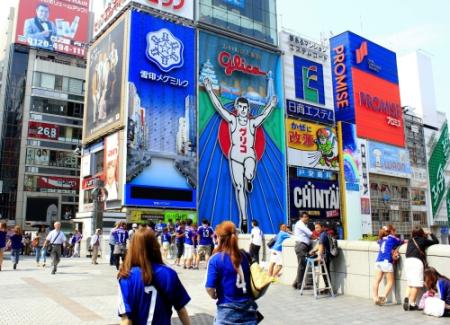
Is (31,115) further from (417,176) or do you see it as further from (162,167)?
(417,176)

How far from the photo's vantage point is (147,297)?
338 centimetres

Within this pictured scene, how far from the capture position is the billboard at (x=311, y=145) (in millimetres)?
45625

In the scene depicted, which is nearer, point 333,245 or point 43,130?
point 333,245

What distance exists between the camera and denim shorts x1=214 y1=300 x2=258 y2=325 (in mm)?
4289

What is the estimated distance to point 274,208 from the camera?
42.0m

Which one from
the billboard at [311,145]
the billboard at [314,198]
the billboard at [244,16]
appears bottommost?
the billboard at [314,198]

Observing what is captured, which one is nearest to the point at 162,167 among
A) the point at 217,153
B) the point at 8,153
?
the point at 217,153

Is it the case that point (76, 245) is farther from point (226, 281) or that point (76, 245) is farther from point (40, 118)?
point (40, 118)

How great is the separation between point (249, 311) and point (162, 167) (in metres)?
31.2

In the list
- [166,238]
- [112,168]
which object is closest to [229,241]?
[166,238]

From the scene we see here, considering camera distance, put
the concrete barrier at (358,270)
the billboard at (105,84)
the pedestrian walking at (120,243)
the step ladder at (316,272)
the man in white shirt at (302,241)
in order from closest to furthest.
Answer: the concrete barrier at (358,270), the step ladder at (316,272), the man in white shirt at (302,241), the pedestrian walking at (120,243), the billboard at (105,84)

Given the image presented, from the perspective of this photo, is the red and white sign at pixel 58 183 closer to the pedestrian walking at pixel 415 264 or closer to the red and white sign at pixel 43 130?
the red and white sign at pixel 43 130

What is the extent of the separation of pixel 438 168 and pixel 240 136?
43.2m

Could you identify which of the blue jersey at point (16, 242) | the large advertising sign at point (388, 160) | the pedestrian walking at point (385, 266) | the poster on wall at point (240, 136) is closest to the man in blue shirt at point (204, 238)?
the blue jersey at point (16, 242)
